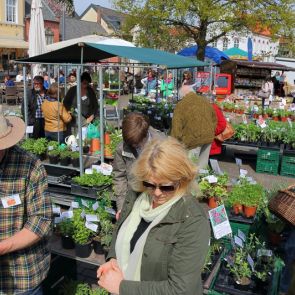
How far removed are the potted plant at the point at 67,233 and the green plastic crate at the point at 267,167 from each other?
507cm

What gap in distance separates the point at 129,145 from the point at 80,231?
0.83 metres

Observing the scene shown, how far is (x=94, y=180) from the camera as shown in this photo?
440cm

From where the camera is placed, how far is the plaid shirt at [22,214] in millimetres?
2057

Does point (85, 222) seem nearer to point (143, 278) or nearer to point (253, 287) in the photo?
point (253, 287)

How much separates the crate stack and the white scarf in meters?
5.99

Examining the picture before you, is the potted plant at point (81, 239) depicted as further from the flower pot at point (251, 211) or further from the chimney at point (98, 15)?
the chimney at point (98, 15)

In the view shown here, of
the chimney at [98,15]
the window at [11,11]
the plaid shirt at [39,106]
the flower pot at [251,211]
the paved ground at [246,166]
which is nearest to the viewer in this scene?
the flower pot at [251,211]

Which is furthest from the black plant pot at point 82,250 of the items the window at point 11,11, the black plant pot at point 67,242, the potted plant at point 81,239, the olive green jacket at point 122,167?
the window at point 11,11

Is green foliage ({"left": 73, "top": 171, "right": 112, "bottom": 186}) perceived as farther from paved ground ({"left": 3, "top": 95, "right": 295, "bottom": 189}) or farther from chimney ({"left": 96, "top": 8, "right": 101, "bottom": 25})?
chimney ({"left": 96, "top": 8, "right": 101, "bottom": 25})

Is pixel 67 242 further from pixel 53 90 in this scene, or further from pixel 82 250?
pixel 53 90

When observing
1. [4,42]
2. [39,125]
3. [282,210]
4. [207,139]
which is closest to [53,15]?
[4,42]

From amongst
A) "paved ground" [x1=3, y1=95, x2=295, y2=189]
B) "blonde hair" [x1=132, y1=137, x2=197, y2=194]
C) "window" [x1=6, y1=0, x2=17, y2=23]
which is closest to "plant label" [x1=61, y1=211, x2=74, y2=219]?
"blonde hair" [x1=132, y1=137, x2=197, y2=194]

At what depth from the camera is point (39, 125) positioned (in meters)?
7.14

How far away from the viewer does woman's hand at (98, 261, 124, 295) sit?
1.81 meters
